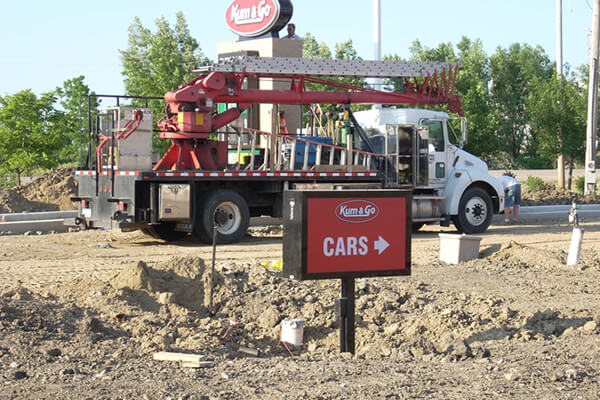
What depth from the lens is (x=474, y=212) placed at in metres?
20.8

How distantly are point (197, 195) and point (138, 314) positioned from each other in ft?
25.9

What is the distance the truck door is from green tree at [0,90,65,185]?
13862mm

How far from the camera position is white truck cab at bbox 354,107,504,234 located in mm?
20188

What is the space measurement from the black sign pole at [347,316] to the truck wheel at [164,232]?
33.5 ft

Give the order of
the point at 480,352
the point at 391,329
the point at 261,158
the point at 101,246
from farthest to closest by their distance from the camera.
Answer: the point at 261,158 → the point at 101,246 → the point at 391,329 → the point at 480,352

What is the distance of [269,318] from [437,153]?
11.3 m

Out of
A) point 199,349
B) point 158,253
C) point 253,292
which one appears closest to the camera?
point 199,349

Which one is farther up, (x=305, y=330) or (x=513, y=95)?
(x=513, y=95)

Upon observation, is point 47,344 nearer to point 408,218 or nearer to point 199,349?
point 199,349

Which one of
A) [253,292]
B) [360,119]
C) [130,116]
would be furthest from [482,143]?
[253,292]

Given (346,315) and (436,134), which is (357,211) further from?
(436,134)

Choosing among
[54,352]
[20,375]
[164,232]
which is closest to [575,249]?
[164,232]

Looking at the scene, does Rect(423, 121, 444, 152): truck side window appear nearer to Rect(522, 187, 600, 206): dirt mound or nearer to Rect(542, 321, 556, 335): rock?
Rect(522, 187, 600, 206): dirt mound

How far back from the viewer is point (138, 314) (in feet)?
32.9
